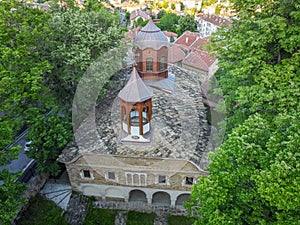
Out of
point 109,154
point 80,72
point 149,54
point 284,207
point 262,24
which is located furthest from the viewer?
point 149,54

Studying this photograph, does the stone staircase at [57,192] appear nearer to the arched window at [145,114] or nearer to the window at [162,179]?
the window at [162,179]

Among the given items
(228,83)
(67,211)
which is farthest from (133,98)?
(67,211)

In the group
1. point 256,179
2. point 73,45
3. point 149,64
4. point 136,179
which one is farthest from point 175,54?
point 256,179

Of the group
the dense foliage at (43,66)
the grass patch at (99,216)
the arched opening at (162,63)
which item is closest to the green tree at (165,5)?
the dense foliage at (43,66)

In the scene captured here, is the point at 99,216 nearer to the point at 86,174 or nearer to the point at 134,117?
the point at 86,174

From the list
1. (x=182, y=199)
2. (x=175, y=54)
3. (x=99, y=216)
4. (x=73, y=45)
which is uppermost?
(x=73, y=45)

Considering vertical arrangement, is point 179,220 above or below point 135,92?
below

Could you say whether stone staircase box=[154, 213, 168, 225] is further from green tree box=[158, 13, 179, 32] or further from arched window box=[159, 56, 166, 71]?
green tree box=[158, 13, 179, 32]

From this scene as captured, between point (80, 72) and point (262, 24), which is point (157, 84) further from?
point (262, 24)
